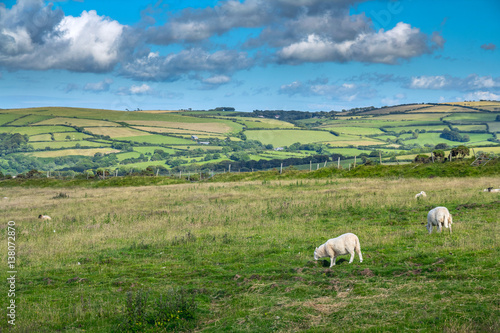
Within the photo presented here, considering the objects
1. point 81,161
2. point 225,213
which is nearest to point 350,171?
point 225,213

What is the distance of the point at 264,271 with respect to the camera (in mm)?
15445

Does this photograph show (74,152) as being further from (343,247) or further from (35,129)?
(343,247)

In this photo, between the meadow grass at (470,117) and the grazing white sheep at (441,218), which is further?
the meadow grass at (470,117)

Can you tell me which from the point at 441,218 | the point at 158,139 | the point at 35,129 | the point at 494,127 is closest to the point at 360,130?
the point at 494,127

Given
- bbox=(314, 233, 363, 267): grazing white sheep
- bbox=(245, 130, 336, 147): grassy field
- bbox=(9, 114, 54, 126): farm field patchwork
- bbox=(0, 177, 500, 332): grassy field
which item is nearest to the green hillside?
bbox=(245, 130, 336, 147): grassy field

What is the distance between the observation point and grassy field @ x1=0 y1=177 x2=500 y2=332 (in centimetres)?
1040

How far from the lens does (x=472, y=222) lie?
20703 millimetres

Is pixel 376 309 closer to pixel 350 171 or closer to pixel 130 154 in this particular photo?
pixel 350 171

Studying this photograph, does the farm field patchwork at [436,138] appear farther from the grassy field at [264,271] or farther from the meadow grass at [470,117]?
the grassy field at [264,271]

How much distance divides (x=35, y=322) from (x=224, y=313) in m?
5.35

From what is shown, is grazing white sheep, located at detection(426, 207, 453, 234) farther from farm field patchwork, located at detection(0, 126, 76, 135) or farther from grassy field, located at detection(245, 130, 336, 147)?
farm field patchwork, located at detection(0, 126, 76, 135)

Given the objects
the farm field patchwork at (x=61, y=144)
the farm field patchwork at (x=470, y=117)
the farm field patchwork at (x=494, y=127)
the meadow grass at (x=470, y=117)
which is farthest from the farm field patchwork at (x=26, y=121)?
the farm field patchwork at (x=494, y=127)

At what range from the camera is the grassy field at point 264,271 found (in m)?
10.4

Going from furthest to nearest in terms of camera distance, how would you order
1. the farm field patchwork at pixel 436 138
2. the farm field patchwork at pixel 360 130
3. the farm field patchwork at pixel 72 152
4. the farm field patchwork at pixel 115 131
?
the farm field patchwork at pixel 360 130 → the farm field patchwork at pixel 115 131 → the farm field patchwork at pixel 436 138 → the farm field patchwork at pixel 72 152
